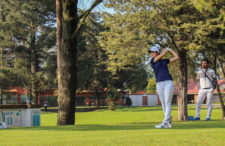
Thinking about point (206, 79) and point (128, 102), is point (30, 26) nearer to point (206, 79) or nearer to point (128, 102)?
point (206, 79)

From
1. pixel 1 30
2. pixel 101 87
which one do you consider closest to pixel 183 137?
pixel 1 30

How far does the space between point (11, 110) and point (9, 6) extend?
104ft

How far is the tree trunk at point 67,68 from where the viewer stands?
12039 mm

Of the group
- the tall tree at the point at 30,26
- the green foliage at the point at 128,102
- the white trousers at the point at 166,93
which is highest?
the tall tree at the point at 30,26

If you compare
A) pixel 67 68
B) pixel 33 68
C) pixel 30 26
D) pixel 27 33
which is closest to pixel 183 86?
pixel 67 68

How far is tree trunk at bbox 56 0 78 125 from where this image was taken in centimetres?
1204

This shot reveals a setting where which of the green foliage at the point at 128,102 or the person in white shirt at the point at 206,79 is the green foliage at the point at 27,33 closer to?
the green foliage at the point at 128,102

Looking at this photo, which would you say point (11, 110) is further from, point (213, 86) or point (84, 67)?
point (84, 67)

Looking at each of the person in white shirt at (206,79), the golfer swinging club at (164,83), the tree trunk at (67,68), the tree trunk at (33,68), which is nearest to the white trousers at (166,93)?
the golfer swinging club at (164,83)

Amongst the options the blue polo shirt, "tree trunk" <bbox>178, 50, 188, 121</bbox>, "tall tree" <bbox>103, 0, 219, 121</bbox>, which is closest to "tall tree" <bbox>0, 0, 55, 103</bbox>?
"tall tree" <bbox>103, 0, 219, 121</bbox>

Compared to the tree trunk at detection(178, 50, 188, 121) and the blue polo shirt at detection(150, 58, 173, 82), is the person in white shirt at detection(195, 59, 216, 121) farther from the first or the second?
the tree trunk at detection(178, 50, 188, 121)

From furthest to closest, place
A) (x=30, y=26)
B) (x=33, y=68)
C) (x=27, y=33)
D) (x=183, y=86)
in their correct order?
(x=33, y=68)
(x=27, y=33)
(x=30, y=26)
(x=183, y=86)

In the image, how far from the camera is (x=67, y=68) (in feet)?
39.5

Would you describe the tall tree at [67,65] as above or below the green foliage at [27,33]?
below
